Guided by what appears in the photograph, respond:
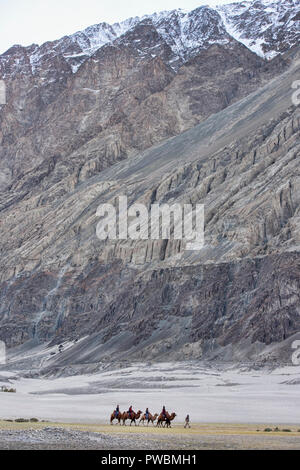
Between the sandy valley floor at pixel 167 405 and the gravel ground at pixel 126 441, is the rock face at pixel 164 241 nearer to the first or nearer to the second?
the sandy valley floor at pixel 167 405

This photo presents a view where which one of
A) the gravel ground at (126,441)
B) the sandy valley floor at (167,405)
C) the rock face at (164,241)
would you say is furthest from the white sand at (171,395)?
the gravel ground at (126,441)

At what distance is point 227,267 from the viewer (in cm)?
8406

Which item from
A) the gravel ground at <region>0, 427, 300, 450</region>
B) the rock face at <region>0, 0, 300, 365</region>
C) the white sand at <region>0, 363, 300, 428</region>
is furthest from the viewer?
the rock face at <region>0, 0, 300, 365</region>

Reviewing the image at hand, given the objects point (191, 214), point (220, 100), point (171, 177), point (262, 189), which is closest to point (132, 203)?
point (171, 177)

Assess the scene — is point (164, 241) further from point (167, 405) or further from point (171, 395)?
point (167, 405)

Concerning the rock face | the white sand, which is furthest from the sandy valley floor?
the rock face

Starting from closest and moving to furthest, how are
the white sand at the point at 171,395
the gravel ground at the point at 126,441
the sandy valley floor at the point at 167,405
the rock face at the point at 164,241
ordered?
the gravel ground at the point at 126,441 → the sandy valley floor at the point at 167,405 → the white sand at the point at 171,395 → the rock face at the point at 164,241

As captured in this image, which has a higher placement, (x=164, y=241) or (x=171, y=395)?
(x=164, y=241)

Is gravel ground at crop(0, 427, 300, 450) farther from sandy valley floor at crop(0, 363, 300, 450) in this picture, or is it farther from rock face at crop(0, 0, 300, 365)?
rock face at crop(0, 0, 300, 365)

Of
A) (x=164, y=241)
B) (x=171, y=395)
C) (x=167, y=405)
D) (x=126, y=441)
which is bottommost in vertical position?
(x=126, y=441)

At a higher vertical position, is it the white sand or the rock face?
the rock face

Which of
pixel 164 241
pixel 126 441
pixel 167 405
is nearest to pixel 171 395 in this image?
pixel 167 405

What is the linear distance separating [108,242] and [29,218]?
31.6 meters
